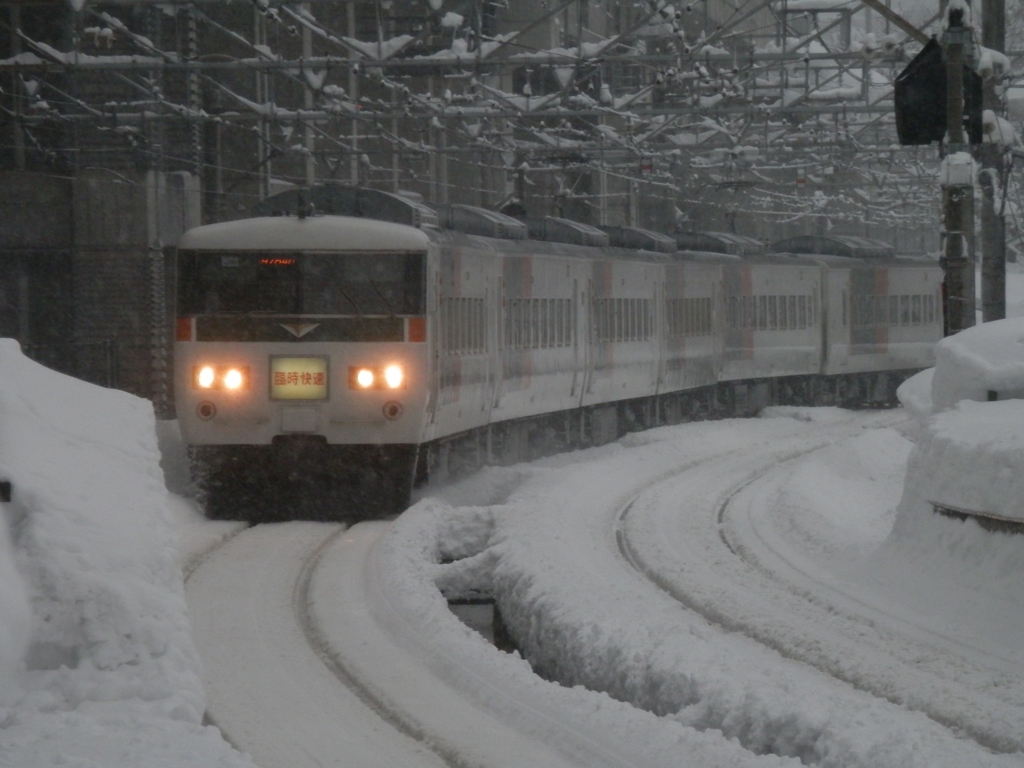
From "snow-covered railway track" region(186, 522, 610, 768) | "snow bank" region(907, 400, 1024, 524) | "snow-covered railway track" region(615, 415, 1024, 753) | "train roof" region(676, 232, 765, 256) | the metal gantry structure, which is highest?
the metal gantry structure

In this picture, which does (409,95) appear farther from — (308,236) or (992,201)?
(308,236)

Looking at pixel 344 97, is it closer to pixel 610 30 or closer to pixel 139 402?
pixel 139 402

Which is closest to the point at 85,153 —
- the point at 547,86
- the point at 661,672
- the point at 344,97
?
the point at 344,97

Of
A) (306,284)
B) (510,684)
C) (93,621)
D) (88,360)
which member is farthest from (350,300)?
(88,360)

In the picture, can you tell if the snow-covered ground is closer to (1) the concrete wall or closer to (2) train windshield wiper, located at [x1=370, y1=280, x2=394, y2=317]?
(2) train windshield wiper, located at [x1=370, y1=280, x2=394, y2=317]

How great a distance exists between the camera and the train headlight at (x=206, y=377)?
14.6 meters

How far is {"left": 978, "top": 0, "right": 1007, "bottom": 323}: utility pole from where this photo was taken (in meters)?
19.5

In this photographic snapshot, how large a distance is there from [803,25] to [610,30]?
2000 centimetres

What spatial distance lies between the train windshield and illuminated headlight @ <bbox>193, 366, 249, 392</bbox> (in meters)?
0.49

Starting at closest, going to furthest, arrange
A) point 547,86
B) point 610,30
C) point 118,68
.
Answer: point 118,68 → point 547,86 → point 610,30

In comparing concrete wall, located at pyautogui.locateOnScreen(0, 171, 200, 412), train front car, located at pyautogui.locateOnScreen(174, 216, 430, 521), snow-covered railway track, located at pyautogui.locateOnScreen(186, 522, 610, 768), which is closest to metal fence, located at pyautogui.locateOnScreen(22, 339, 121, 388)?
concrete wall, located at pyautogui.locateOnScreen(0, 171, 200, 412)

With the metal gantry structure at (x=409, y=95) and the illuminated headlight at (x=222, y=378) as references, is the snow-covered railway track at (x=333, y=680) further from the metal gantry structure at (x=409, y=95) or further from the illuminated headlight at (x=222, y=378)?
the metal gantry structure at (x=409, y=95)

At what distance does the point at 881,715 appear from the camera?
716cm

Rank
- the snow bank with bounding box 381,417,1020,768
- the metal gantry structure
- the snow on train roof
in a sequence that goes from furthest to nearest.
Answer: the metal gantry structure, the snow on train roof, the snow bank with bounding box 381,417,1020,768
